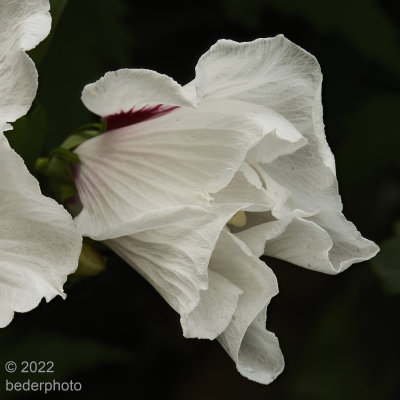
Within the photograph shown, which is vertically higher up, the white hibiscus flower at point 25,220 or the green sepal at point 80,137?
the white hibiscus flower at point 25,220

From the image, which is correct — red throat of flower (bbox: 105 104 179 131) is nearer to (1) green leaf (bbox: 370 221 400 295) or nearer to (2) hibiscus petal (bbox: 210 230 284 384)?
(2) hibiscus petal (bbox: 210 230 284 384)

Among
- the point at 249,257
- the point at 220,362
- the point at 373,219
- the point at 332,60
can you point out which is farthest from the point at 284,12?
the point at 220,362

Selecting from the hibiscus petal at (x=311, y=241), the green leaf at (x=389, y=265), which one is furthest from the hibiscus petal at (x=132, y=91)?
the green leaf at (x=389, y=265)

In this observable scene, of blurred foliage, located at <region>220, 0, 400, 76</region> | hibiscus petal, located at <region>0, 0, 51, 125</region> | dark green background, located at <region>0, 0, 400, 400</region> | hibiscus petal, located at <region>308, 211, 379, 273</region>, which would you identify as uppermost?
hibiscus petal, located at <region>0, 0, 51, 125</region>

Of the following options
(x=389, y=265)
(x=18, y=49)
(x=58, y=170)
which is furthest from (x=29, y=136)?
(x=389, y=265)

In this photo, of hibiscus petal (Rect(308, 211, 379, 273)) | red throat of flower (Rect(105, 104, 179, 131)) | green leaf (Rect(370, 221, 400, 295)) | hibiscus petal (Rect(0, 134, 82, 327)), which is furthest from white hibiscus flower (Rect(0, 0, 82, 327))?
green leaf (Rect(370, 221, 400, 295))

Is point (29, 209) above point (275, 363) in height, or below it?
above

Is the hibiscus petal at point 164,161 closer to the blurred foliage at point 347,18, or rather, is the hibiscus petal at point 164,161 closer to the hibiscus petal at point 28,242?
the hibiscus petal at point 28,242

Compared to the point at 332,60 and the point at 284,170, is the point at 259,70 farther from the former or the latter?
the point at 332,60
